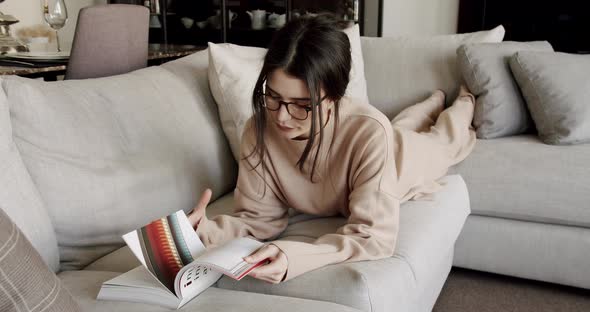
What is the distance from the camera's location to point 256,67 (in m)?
2.01

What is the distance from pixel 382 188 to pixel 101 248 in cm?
74

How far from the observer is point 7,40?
112 inches

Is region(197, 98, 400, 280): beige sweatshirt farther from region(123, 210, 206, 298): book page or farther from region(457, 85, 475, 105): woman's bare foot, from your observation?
region(457, 85, 475, 105): woman's bare foot

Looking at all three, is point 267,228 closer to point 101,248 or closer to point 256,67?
point 101,248

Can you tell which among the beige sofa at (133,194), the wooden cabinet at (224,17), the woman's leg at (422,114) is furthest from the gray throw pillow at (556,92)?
the wooden cabinet at (224,17)

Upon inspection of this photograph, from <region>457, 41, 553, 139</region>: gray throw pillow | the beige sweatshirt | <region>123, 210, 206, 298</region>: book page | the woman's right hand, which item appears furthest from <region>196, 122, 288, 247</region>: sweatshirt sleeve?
<region>457, 41, 553, 139</region>: gray throw pillow

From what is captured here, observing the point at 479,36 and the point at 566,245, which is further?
the point at 479,36

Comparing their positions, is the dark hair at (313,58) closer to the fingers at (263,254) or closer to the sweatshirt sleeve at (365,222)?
the sweatshirt sleeve at (365,222)

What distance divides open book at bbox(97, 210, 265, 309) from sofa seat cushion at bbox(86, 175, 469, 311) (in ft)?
0.36

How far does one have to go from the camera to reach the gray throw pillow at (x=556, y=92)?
2090mm

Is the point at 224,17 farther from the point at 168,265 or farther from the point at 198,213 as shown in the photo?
the point at 168,265

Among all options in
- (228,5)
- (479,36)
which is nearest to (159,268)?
(479,36)

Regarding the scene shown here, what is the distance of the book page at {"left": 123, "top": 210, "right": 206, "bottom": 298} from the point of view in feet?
3.84

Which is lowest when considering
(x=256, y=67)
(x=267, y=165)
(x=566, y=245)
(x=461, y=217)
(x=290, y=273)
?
(x=566, y=245)
